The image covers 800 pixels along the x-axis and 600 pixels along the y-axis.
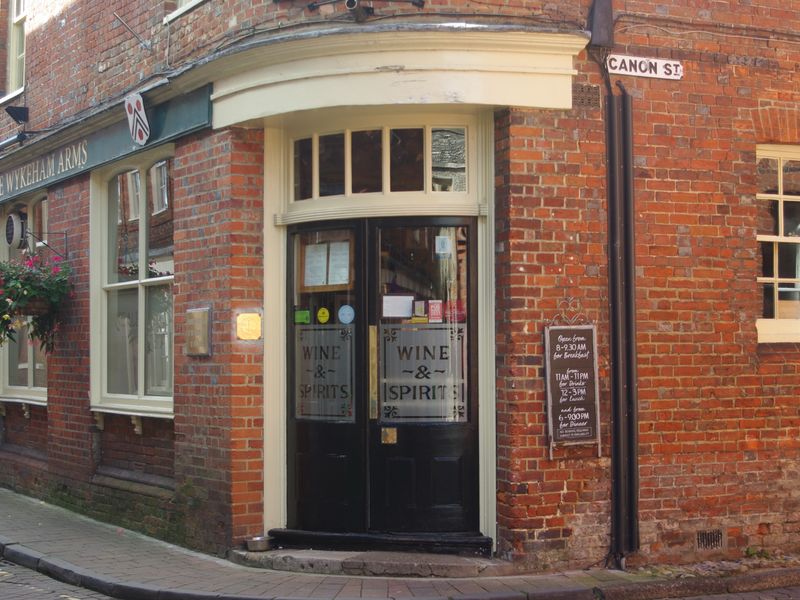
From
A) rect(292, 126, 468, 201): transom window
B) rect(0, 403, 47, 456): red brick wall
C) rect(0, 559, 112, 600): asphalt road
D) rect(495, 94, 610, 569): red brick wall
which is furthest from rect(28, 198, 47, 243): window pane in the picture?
rect(495, 94, 610, 569): red brick wall

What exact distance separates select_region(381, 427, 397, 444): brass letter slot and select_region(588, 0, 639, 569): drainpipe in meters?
1.69

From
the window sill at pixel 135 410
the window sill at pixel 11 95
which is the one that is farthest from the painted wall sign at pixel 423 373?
the window sill at pixel 11 95

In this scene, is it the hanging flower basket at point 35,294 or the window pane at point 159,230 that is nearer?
the window pane at point 159,230

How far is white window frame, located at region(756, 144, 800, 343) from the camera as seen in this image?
→ 8664mm

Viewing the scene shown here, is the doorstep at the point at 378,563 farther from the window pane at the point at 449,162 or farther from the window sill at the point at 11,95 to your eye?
the window sill at the point at 11,95

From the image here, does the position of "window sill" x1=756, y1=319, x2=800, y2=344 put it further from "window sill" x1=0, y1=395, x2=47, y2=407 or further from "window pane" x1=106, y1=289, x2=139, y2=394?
"window sill" x1=0, y1=395, x2=47, y2=407

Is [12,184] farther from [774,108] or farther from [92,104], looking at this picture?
[774,108]

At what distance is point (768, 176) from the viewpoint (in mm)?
8758

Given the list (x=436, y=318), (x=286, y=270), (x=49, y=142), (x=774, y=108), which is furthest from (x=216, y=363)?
(x=774, y=108)

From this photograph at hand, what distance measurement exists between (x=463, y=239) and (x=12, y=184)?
692 centimetres

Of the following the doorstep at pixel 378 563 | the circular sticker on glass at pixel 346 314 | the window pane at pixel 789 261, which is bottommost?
the doorstep at pixel 378 563

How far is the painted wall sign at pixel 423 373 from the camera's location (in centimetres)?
816

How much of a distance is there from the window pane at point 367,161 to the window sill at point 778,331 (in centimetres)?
339

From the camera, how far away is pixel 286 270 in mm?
8680
